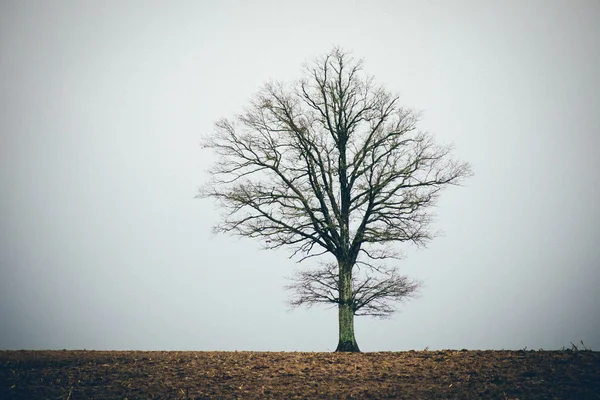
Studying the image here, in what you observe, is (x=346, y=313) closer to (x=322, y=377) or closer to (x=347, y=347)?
(x=347, y=347)

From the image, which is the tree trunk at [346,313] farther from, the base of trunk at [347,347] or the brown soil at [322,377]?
the brown soil at [322,377]

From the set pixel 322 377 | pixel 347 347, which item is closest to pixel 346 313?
pixel 347 347

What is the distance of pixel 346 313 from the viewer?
14.6 meters

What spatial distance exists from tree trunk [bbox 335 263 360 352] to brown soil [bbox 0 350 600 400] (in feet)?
9.03

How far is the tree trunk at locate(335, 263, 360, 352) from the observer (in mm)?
14086

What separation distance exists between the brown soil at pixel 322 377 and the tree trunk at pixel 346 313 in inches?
108

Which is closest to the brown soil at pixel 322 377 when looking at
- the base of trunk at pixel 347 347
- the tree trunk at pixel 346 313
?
the base of trunk at pixel 347 347

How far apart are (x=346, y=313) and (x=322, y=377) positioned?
563 cm

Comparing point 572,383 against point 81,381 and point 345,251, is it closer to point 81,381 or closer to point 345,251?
point 345,251

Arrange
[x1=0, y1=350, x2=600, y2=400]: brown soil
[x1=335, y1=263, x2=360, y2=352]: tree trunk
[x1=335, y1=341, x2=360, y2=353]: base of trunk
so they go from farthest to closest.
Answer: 1. [x1=335, y1=263, x2=360, y2=352]: tree trunk
2. [x1=335, y1=341, x2=360, y2=353]: base of trunk
3. [x1=0, y1=350, x2=600, y2=400]: brown soil

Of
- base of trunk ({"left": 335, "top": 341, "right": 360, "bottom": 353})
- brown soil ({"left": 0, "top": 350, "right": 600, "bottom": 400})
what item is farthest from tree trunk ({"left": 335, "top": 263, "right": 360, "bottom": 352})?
brown soil ({"left": 0, "top": 350, "right": 600, "bottom": 400})

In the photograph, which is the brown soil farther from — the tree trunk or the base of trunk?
the tree trunk

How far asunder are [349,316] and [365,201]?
4.37 m

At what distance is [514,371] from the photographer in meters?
8.84
